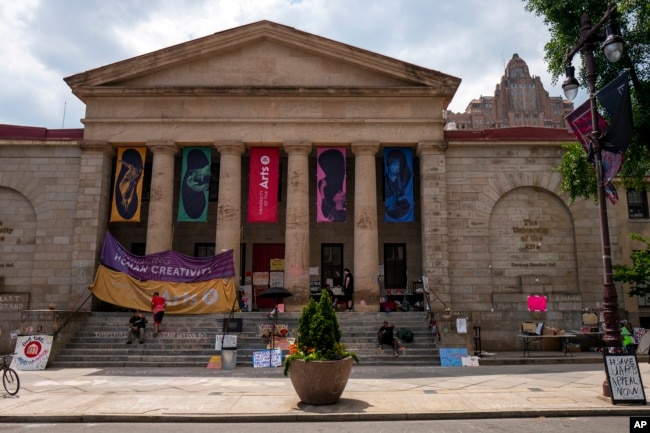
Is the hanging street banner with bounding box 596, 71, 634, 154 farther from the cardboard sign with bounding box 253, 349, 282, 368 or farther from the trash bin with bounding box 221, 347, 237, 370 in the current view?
the trash bin with bounding box 221, 347, 237, 370

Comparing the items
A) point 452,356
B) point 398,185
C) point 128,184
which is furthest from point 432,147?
point 128,184

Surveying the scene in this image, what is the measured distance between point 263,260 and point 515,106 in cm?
12199

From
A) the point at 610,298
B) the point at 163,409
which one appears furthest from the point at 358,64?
the point at 163,409

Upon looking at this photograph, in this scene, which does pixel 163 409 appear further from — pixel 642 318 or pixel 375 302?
pixel 642 318

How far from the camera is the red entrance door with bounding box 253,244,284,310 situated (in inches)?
1035

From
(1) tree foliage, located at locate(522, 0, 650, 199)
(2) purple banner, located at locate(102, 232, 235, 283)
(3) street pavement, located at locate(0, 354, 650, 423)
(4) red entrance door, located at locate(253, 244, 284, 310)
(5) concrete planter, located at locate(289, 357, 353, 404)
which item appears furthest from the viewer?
(4) red entrance door, located at locate(253, 244, 284, 310)

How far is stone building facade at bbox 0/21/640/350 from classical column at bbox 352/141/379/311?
7 cm

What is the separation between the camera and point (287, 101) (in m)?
23.9

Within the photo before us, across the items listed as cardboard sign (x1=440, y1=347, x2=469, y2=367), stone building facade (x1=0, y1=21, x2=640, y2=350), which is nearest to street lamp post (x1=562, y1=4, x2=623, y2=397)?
cardboard sign (x1=440, y1=347, x2=469, y2=367)

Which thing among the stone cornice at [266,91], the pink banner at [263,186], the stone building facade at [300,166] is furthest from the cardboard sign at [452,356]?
the stone cornice at [266,91]

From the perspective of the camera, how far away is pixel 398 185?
23.6 meters

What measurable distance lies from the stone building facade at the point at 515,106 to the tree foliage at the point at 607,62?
381ft

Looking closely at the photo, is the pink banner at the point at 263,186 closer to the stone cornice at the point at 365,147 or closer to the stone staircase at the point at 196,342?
the stone cornice at the point at 365,147

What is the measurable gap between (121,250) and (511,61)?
13670cm
